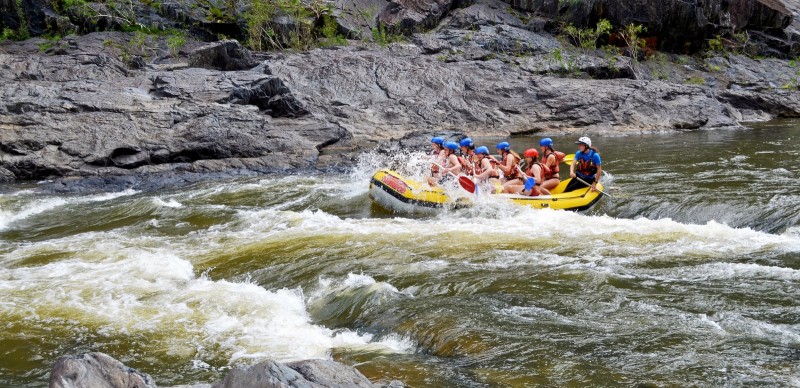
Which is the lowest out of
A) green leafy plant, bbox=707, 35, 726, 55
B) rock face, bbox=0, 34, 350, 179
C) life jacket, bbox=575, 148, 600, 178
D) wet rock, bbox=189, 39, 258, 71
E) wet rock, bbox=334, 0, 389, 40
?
rock face, bbox=0, 34, 350, 179

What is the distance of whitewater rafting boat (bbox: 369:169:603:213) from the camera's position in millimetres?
10953

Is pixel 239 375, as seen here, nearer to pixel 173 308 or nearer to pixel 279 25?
pixel 173 308

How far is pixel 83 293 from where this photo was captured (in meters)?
7.48

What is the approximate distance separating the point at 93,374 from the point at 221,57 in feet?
65.5

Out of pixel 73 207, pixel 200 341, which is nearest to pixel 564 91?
pixel 73 207

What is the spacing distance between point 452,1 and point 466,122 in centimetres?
1141

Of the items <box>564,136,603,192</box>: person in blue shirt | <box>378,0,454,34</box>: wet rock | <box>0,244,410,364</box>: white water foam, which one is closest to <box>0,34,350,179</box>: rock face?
<box>564,136,603,192</box>: person in blue shirt

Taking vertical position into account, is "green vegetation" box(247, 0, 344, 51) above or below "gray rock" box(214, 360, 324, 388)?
above

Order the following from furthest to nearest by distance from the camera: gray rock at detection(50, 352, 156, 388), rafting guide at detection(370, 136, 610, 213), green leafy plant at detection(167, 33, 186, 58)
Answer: green leafy plant at detection(167, 33, 186, 58), rafting guide at detection(370, 136, 610, 213), gray rock at detection(50, 352, 156, 388)

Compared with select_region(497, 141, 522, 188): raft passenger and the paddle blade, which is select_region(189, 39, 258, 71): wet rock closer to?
select_region(497, 141, 522, 188): raft passenger

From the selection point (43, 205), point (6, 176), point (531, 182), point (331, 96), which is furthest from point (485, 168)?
point (331, 96)

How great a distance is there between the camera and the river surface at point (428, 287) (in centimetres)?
547

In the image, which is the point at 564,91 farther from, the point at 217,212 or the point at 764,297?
the point at 764,297

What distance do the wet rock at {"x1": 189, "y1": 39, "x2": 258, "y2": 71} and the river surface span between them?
10713mm
